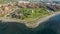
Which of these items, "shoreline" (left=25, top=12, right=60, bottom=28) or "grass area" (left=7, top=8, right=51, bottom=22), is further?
"grass area" (left=7, top=8, right=51, bottom=22)

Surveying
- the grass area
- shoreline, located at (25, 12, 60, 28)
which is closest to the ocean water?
shoreline, located at (25, 12, 60, 28)

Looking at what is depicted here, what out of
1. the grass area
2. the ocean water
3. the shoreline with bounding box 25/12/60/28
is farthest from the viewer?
the grass area

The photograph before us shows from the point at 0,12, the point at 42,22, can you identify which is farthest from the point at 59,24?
the point at 0,12

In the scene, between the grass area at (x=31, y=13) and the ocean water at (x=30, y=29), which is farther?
the grass area at (x=31, y=13)

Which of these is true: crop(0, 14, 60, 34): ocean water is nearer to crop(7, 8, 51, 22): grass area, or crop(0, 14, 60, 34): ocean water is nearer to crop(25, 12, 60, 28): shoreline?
crop(25, 12, 60, 28): shoreline

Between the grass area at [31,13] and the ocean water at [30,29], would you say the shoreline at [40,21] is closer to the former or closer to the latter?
the ocean water at [30,29]

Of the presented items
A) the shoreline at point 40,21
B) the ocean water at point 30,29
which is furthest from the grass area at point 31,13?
the ocean water at point 30,29

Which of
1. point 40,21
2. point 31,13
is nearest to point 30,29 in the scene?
point 40,21

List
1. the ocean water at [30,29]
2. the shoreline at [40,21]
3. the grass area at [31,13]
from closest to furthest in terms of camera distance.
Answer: the ocean water at [30,29] → the shoreline at [40,21] → the grass area at [31,13]

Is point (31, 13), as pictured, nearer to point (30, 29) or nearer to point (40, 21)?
point (40, 21)
